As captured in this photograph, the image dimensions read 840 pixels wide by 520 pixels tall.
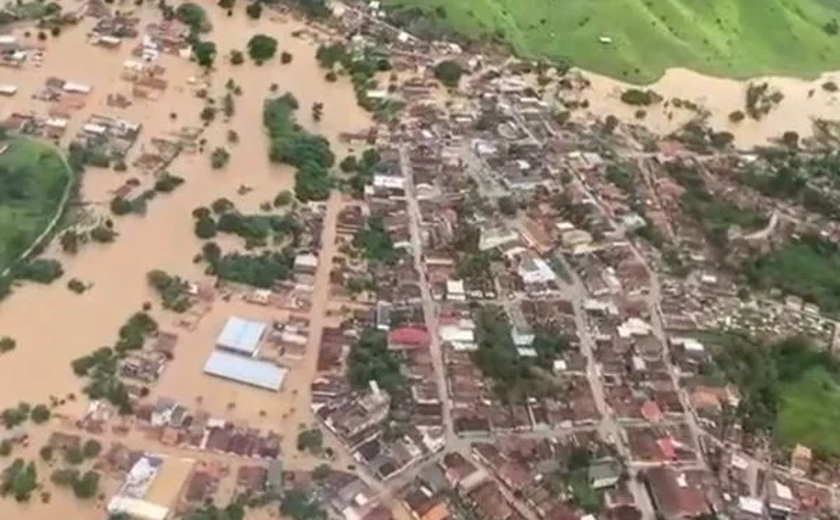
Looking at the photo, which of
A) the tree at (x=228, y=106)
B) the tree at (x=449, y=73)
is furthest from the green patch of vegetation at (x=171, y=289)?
the tree at (x=449, y=73)

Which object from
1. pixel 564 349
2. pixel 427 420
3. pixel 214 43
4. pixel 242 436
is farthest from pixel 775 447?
pixel 214 43

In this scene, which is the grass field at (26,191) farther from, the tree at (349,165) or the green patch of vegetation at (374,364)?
the green patch of vegetation at (374,364)

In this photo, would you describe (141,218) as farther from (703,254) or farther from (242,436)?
(703,254)

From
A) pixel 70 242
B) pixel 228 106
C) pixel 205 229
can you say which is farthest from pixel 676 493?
pixel 228 106

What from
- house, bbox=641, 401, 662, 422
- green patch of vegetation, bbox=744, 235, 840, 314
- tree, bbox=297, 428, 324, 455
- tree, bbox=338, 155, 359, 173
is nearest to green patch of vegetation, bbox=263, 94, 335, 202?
tree, bbox=338, 155, 359, 173

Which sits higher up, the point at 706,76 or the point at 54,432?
the point at 706,76

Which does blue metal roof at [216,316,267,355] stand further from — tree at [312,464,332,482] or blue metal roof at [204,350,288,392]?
tree at [312,464,332,482]
